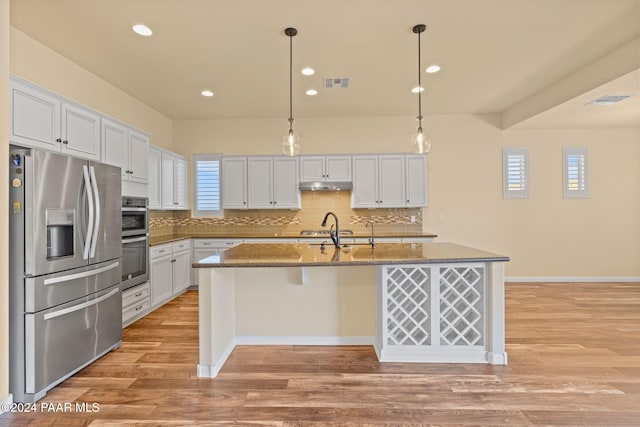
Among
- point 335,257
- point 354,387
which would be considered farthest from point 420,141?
point 354,387

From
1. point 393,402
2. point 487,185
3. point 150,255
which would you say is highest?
point 487,185

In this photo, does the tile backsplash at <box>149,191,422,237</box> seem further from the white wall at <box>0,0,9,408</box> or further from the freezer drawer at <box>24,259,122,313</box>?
the white wall at <box>0,0,9,408</box>

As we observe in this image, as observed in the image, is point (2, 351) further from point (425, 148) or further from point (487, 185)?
point (487, 185)

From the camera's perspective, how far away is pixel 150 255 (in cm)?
409

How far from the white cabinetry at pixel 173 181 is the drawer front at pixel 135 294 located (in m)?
1.31

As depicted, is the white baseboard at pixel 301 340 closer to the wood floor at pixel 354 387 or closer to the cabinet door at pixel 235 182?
the wood floor at pixel 354 387

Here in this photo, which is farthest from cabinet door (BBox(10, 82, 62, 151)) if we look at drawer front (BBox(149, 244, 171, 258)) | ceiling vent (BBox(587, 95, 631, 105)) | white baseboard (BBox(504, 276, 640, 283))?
white baseboard (BBox(504, 276, 640, 283))

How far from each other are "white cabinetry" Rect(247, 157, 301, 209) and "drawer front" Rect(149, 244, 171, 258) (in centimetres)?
148

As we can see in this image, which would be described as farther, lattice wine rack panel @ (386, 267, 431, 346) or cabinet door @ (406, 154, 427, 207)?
cabinet door @ (406, 154, 427, 207)

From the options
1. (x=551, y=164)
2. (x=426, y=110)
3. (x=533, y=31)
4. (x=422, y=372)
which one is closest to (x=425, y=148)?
Answer: (x=533, y=31)

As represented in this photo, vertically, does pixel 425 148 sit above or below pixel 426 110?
below

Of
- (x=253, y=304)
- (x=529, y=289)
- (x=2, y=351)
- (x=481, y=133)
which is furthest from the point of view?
(x=481, y=133)

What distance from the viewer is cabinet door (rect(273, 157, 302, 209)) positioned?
5453 mm

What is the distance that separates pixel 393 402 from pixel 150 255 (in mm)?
3319
